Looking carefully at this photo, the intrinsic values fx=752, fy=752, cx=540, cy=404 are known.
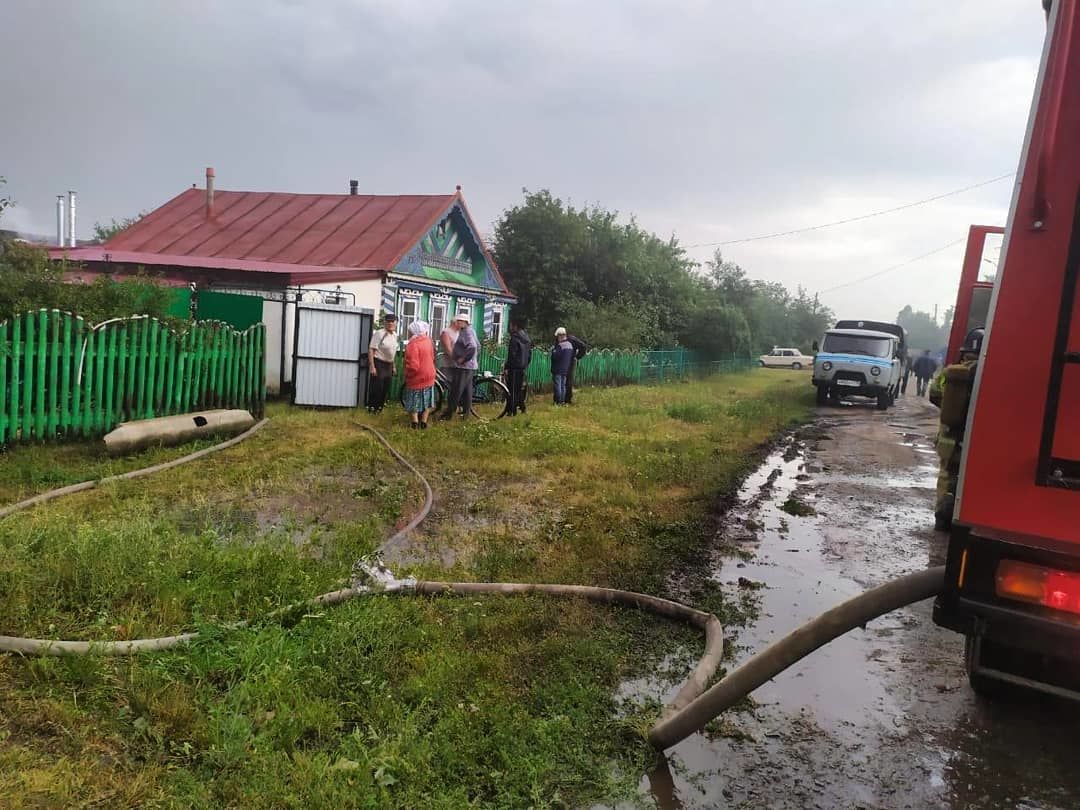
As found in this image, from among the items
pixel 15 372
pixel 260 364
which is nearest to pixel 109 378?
pixel 15 372

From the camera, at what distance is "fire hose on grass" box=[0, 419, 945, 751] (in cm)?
270

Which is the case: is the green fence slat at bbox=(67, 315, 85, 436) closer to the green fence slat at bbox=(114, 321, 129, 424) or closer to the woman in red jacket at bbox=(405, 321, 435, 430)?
the green fence slat at bbox=(114, 321, 129, 424)

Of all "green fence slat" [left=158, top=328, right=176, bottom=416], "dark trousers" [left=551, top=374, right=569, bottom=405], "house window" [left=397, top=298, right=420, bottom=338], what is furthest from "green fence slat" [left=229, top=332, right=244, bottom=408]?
"house window" [left=397, top=298, right=420, bottom=338]

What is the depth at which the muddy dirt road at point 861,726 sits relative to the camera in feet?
9.62

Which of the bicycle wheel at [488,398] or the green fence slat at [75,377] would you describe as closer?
the green fence slat at [75,377]

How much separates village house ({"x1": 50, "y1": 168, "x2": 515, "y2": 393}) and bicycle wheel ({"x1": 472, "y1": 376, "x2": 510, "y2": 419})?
3.15m

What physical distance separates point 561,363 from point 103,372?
892cm

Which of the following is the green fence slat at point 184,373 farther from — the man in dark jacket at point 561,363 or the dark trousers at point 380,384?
the man in dark jacket at point 561,363

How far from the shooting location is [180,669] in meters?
3.27

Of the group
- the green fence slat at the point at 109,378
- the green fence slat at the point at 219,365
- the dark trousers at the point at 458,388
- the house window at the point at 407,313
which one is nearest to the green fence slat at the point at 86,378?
the green fence slat at the point at 109,378

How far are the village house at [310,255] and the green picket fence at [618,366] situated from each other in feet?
9.28

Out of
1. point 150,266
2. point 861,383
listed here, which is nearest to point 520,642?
point 150,266

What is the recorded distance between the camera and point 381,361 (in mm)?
11758

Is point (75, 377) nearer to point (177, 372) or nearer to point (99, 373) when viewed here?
point (99, 373)
